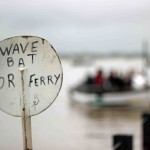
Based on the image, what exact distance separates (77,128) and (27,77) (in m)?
8.26

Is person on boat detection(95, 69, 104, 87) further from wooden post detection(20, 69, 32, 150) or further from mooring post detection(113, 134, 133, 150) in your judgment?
wooden post detection(20, 69, 32, 150)

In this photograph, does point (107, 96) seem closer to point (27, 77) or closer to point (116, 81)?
point (116, 81)

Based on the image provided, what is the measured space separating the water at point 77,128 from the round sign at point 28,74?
11.0ft

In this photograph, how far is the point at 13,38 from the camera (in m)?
1.81

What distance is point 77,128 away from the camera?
9.98 m

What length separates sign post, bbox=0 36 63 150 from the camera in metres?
1.80

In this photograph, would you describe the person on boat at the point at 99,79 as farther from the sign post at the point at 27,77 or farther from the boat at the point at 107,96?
the sign post at the point at 27,77

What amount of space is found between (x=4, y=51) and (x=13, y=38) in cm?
6

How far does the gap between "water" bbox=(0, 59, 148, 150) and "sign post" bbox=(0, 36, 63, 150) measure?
3341 millimetres

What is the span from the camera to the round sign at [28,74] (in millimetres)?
1804

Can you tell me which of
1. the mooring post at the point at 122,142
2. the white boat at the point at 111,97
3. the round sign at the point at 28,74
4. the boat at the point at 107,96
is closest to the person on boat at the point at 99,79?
→ the boat at the point at 107,96

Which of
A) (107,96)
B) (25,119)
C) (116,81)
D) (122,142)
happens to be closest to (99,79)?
(107,96)

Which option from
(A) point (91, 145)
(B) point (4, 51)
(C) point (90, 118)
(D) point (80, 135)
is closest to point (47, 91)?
(B) point (4, 51)

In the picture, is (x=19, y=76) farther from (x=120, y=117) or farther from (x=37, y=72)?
→ (x=120, y=117)
